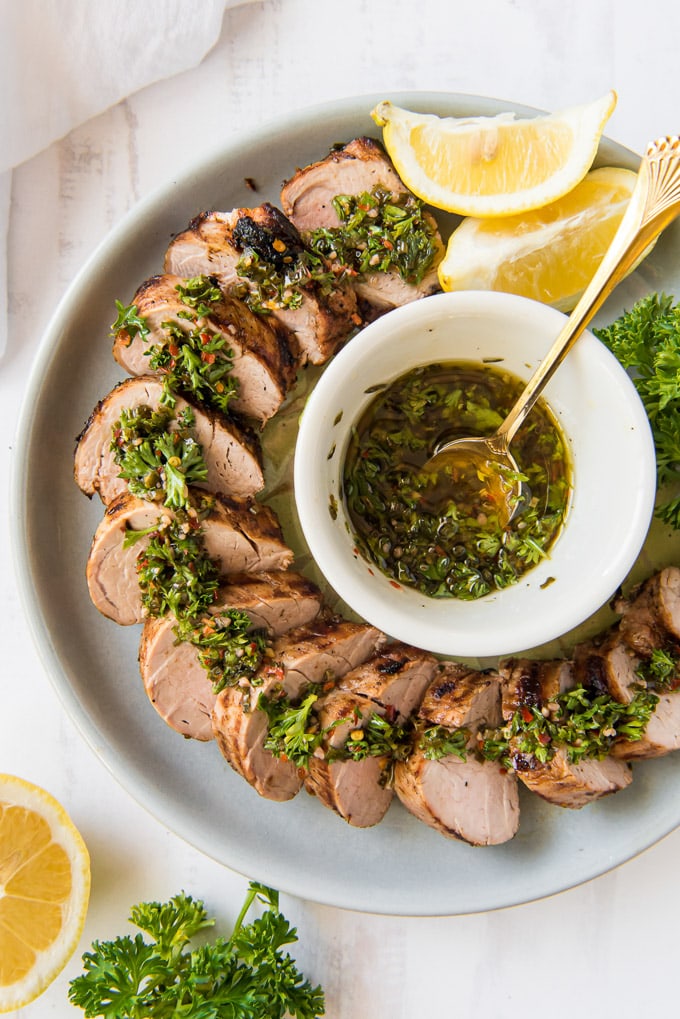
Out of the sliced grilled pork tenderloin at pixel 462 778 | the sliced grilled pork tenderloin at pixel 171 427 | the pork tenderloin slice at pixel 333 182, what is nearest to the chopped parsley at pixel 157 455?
the sliced grilled pork tenderloin at pixel 171 427

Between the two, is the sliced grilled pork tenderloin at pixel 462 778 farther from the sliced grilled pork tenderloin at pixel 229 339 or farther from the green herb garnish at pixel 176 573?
the sliced grilled pork tenderloin at pixel 229 339

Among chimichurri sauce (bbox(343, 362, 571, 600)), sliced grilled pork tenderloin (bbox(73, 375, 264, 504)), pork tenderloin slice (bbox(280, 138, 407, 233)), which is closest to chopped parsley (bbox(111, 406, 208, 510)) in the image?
sliced grilled pork tenderloin (bbox(73, 375, 264, 504))

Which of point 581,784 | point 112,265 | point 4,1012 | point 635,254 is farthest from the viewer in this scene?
point 4,1012

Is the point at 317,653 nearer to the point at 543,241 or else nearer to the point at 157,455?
the point at 157,455

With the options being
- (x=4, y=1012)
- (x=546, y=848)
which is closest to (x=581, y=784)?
(x=546, y=848)

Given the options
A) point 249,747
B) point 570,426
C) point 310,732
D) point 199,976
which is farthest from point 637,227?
point 199,976

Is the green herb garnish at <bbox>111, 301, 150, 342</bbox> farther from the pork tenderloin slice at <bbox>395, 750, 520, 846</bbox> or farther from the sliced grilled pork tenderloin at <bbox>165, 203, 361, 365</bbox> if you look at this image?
the pork tenderloin slice at <bbox>395, 750, 520, 846</bbox>

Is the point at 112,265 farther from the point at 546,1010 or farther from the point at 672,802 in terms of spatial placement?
the point at 546,1010
